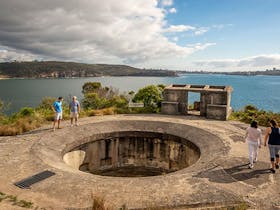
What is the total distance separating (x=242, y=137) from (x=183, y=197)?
6683mm

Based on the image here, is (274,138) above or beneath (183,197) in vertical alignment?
above

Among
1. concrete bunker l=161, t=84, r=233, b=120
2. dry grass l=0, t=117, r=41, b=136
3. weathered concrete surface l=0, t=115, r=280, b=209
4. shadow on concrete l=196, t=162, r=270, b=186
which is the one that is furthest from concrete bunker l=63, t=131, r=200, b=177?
concrete bunker l=161, t=84, r=233, b=120

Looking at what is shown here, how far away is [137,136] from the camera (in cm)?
1271

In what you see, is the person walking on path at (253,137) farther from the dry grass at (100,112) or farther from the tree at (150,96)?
the tree at (150,96)

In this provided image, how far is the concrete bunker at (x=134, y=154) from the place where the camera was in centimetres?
1155

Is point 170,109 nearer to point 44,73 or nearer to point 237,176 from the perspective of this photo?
point 237,176

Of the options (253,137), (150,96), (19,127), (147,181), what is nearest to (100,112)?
(150,96)

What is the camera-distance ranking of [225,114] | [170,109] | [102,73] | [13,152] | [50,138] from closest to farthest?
1. [13,152]
2. [50,138]
3. [225,114]
4. [170,109]
5. [102,73]

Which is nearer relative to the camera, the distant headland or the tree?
the tree

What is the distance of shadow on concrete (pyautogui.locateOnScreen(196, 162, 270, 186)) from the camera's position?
6.58m

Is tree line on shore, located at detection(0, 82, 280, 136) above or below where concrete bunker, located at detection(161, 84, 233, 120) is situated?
below

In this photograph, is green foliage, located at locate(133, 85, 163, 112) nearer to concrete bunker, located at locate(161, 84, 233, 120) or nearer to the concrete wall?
concrete bunker, located at locate(161, 84, 233, 120)

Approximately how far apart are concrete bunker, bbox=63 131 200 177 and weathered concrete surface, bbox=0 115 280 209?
119cm

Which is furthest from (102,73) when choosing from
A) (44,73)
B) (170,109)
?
(170,109)
